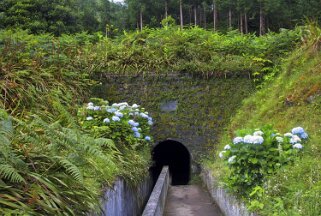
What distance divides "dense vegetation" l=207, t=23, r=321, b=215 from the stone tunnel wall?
0.55 meters

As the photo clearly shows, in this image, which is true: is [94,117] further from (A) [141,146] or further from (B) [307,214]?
(B) [307,214]

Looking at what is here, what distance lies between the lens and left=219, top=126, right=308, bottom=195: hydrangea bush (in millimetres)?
5562

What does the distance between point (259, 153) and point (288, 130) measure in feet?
8.96

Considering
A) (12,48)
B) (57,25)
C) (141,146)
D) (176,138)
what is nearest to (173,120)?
(176,138)

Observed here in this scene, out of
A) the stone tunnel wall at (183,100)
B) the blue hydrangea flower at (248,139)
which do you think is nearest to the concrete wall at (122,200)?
the blue hydrangea flower at (248,139)

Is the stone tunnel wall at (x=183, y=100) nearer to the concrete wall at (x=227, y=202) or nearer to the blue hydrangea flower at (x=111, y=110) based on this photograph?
the concrete wall at (x=227, y=202)

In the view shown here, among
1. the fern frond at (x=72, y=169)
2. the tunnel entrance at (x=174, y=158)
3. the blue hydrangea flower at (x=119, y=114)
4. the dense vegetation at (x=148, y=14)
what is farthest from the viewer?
the dense vegetation at (x=148, y=14)

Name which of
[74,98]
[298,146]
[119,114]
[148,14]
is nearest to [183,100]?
[74,98]

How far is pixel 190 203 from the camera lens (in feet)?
30.7


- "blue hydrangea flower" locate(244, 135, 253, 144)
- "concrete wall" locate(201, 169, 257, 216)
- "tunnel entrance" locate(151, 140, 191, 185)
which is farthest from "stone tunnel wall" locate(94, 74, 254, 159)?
"blue hydrangea flower" locate(244, 135, 253, 144)

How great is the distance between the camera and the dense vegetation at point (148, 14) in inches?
763

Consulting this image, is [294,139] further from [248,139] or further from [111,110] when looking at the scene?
[111,110]

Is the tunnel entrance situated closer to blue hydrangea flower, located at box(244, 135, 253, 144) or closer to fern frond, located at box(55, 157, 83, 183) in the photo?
blue hydrangea flower, located at box(244, 135, 253, 144)

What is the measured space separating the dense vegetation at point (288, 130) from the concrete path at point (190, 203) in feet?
2.55
